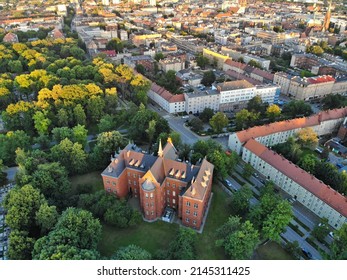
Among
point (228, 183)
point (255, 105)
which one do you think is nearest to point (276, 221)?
point (228, 183)

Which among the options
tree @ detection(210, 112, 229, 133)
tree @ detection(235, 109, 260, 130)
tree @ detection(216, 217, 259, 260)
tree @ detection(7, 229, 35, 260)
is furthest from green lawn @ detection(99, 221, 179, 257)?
tree @ detection(235, 109, 260, 130)

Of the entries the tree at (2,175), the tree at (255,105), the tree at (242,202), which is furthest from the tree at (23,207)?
the tree at (255,105)

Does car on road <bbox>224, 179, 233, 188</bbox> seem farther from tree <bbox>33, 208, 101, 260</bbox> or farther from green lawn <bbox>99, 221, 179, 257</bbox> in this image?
tree <bbox>33, 208, 101, 260</bbox>

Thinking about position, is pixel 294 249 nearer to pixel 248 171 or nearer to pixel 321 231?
pixel 321 231

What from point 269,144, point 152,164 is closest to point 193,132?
point 269,144

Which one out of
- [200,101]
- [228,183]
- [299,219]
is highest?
[200,101]

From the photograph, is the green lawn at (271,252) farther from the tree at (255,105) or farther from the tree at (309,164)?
the tree at (255,105)
